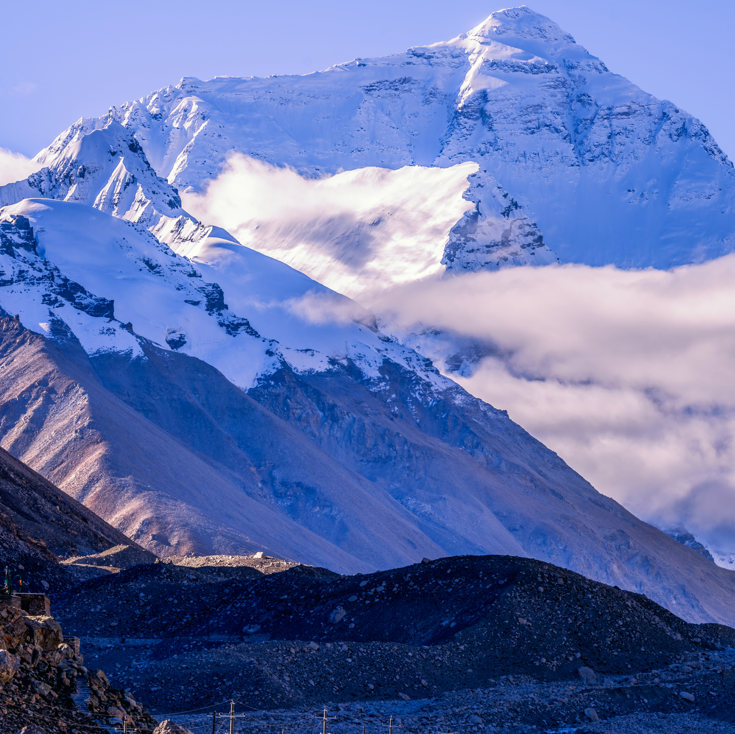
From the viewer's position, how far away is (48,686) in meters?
23.9

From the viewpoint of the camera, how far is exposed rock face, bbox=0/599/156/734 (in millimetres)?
22891

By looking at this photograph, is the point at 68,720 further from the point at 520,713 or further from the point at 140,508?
the point at 140,508

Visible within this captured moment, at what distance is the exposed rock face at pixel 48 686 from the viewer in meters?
22.9

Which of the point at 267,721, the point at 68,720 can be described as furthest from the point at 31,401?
the point at 68,720

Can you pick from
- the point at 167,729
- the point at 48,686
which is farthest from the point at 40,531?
the point at 167,729

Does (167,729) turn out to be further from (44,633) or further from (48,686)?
(44,633)

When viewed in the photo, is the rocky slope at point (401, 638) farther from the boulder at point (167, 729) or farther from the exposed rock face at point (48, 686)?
the boulder at point (167, 729)

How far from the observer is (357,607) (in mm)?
50031

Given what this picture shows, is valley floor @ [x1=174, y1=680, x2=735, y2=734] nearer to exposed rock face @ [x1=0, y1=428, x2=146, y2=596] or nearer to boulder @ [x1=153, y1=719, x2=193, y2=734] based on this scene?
boulder @ [x1=153, y1=719, x2=193, y2=734]

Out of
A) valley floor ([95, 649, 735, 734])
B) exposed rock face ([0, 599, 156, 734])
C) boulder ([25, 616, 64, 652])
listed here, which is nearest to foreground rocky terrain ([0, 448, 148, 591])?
valley floor ([95, 649, 735, 734])

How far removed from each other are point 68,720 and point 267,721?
1331 centimetres

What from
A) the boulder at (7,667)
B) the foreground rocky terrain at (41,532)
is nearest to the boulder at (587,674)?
the boulder at (7,667)

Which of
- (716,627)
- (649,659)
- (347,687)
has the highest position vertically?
(716,627)

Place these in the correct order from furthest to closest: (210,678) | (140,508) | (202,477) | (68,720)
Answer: (202,477) < (140,508) < (210,678) < (68,720)
